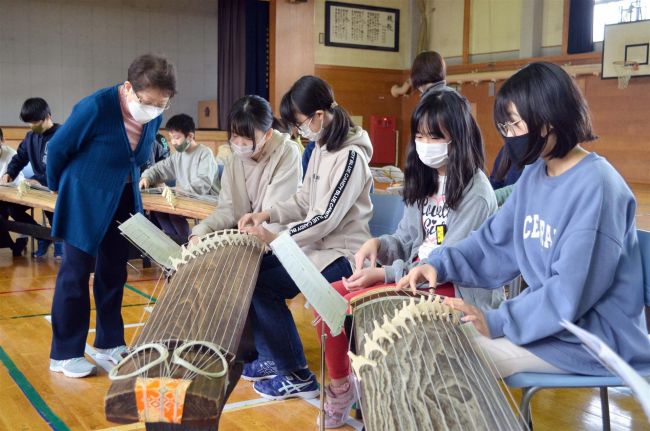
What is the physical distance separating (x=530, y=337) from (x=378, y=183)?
A: 17.1 ft

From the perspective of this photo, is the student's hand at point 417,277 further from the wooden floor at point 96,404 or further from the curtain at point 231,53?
the curtain at point 231,53

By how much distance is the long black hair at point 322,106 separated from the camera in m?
2.53

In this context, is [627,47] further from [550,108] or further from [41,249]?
[550,108]

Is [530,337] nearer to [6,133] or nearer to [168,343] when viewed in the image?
[168,343]

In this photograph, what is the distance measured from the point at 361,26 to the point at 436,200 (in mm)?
9296

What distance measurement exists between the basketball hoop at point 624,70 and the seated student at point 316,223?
7.02 m

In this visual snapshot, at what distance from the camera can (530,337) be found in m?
1.53

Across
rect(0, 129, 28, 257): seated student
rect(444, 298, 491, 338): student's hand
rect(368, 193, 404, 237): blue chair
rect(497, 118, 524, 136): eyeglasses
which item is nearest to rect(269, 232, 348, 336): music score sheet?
rect(444, 298, 491, 338): student's hand

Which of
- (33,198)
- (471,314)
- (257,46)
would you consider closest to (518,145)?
(471,314)

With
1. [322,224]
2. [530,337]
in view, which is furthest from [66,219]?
[530,337]

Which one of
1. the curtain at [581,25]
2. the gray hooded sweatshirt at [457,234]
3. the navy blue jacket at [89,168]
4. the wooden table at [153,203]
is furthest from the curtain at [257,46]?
the gray hooded sweatshirt at [457,234]

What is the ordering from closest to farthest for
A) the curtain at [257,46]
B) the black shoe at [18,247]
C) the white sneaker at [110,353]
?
the white sneaker at [110,353], the black shoe at [18,247], the curtain at [257,46]

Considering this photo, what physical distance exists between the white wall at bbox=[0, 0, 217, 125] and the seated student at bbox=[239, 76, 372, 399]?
8.41 metres

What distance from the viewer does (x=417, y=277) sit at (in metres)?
1.78
